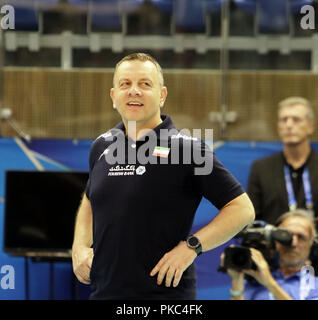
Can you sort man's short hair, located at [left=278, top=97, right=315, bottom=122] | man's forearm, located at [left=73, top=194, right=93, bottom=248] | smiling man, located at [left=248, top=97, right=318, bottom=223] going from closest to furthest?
man's forearm, located at [left=73, top=194, right=93, bottom=248], smiling man, located at [left=248, top=97, right=318, bottom=223], man's short hair, located at [left=278, top=97, right=315, bottom=122]

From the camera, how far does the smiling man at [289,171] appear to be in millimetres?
3922

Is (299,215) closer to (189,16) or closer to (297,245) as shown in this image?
Answer: (297,245)

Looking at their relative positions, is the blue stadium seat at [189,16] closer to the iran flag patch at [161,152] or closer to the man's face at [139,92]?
the man's face at [139,92]

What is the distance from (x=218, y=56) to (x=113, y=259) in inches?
96.3

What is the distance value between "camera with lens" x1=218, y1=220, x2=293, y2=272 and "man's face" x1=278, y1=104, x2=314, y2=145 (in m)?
0.84

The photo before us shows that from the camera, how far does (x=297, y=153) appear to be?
4102 millimetres

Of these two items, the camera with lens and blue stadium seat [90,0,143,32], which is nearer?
the camera with lens

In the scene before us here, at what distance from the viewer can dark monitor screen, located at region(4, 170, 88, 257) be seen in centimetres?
415

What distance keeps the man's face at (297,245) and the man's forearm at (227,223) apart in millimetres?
1377

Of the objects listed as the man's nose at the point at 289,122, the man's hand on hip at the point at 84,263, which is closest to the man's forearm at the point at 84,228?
the man's hand on hip at the point at 84,263

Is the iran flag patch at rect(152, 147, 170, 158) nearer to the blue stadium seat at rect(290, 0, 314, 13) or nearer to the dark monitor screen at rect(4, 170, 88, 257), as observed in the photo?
the dark monitor screen at rect(4, 170, 88, 257)

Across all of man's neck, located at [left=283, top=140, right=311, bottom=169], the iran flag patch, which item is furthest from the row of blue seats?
the iran flag patch

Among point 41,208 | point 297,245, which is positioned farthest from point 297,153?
point 41,208

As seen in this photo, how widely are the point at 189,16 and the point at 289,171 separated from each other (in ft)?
4.08
